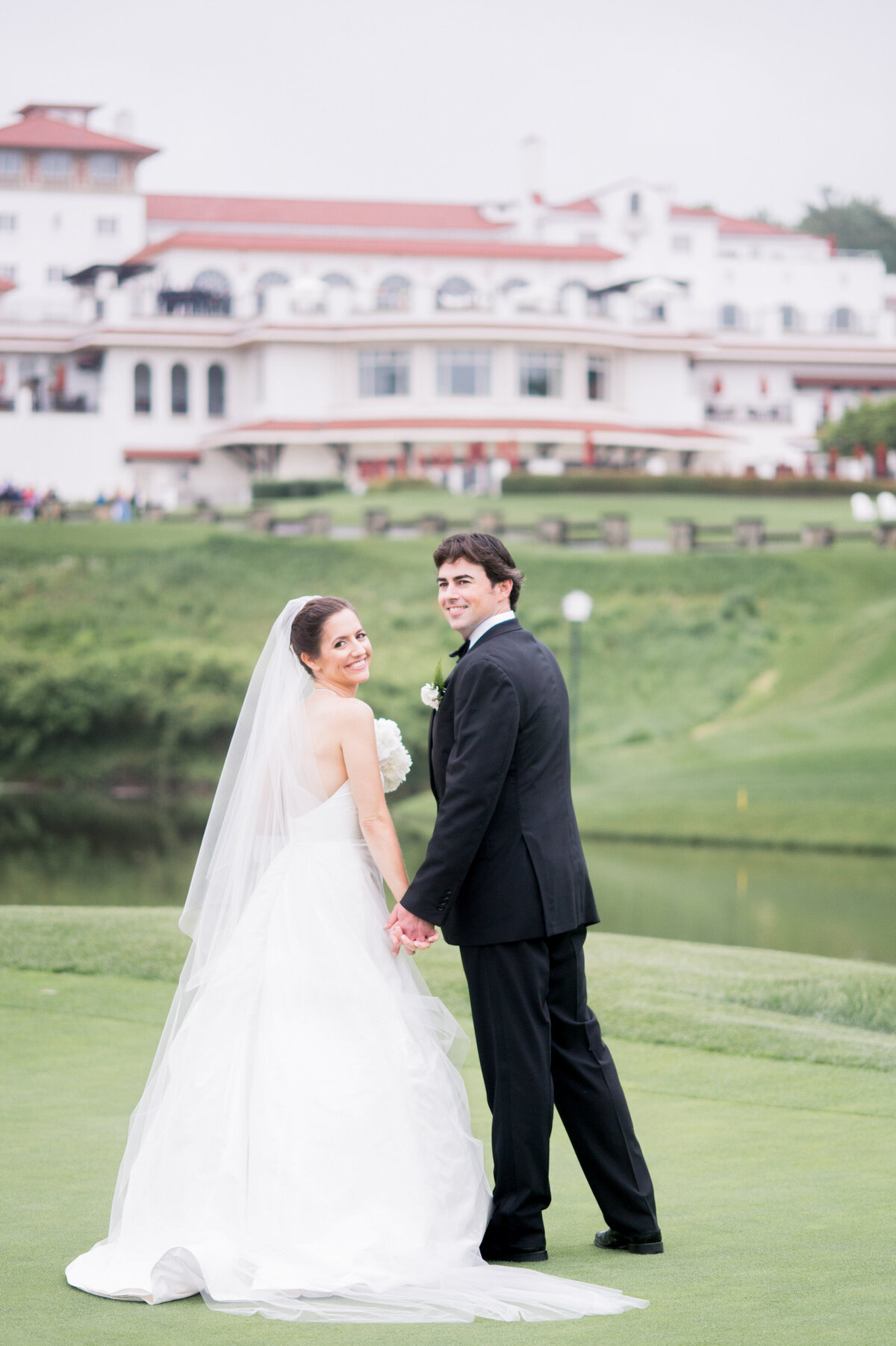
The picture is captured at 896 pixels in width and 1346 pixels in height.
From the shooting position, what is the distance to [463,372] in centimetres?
5772

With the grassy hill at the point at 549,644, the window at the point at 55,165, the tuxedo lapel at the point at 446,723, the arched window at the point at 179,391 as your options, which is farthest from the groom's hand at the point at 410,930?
the window at the point at 55,165

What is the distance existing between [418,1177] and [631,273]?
72173 mm

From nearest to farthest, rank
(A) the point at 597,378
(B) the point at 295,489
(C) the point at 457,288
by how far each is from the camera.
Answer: (B) the point at 295,489 < (A) the point at 597,378 < (C) the point at 457,288

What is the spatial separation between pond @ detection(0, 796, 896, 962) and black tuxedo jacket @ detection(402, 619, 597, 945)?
11579 millimetres

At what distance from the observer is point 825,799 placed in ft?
90.2

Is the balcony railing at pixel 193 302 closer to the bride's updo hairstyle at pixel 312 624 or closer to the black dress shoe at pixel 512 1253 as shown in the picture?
the bride's updo hairstyle at pixel 312 624

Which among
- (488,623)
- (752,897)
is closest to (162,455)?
(752,897)

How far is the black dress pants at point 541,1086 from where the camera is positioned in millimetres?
4387

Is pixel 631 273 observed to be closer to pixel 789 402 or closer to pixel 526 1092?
pixel 789 402

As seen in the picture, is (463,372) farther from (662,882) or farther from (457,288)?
(662,882)

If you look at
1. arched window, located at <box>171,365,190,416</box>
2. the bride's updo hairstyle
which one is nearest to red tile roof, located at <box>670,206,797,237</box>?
arched window, located at <box>171,365,190,416</box>

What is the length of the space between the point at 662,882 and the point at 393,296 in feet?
142

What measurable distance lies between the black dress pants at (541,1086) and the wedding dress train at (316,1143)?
14 centimetres

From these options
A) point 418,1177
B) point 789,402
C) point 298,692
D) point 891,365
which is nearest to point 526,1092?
point 418,1177
